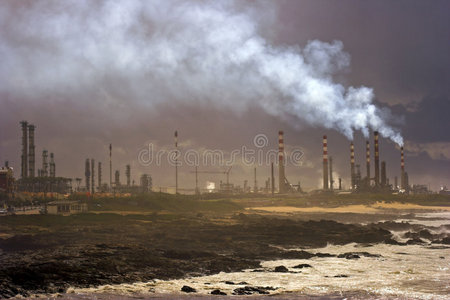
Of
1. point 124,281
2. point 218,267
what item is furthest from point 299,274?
point 124,281

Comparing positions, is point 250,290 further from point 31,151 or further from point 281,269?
point 31,151

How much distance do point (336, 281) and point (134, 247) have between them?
10371 mm

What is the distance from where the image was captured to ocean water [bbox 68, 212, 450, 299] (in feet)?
67.0

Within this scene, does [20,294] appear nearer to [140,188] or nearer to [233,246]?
[233,246]

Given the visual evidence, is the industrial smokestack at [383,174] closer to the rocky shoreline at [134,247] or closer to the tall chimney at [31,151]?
the tall chimney at [31,151]

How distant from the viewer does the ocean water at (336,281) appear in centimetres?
2042

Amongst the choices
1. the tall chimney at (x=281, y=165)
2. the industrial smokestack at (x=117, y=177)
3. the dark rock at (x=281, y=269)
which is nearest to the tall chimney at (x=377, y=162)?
the tall chimney at (x=281, y=165)

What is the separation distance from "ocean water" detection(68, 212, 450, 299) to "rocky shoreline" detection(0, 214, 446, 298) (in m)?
0.94

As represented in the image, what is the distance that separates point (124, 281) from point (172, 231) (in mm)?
16213

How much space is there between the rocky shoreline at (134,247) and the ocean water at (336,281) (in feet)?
3.10

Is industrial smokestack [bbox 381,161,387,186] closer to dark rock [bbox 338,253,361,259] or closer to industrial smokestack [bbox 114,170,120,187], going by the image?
industrial smokestack [bbox 114,170,120,187]

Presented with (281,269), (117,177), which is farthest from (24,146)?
(281,269)

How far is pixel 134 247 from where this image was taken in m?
27.4

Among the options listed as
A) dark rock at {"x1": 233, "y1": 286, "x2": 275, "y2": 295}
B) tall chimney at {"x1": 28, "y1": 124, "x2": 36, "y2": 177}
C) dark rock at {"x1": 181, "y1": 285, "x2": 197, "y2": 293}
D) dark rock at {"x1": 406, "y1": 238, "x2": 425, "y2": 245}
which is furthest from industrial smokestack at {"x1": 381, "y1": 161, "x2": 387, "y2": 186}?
dark rock at {"x1": 181, "y1": 285, "x2": 197, "y2": 293}
